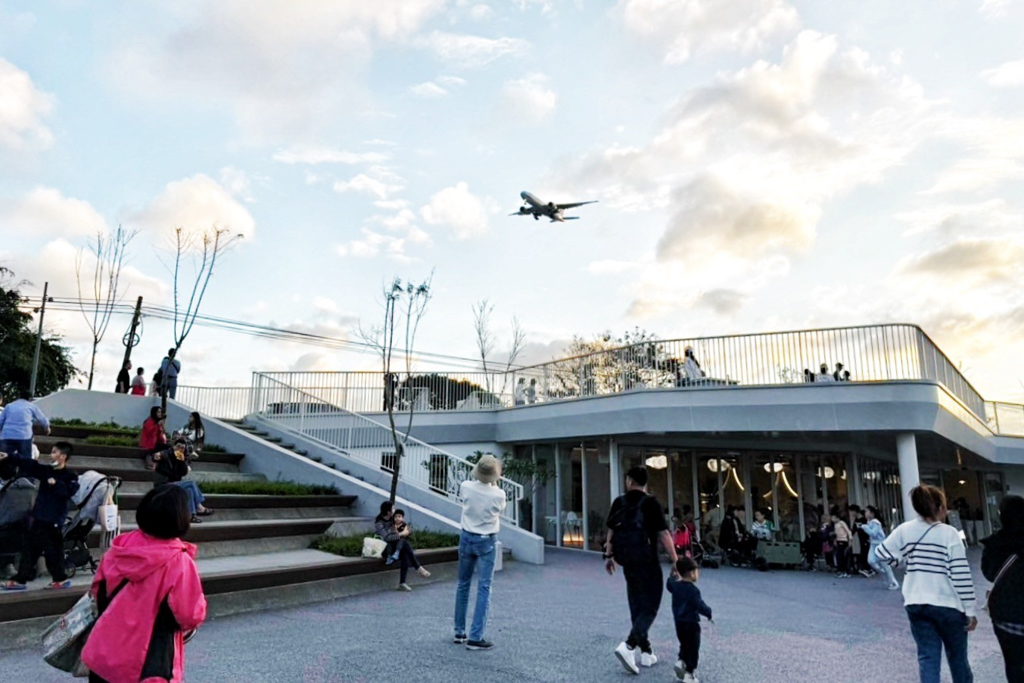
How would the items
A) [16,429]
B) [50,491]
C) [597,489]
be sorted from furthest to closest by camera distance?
[597,489], [16,429], [50,491]

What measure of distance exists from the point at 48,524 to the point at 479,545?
3997 millimetres

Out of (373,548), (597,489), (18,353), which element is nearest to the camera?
(373,548)

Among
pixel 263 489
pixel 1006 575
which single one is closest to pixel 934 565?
pixel 1006 575

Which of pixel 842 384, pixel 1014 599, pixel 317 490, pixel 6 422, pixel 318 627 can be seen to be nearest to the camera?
pixel 1014 599

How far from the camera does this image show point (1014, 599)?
4035 millimetres

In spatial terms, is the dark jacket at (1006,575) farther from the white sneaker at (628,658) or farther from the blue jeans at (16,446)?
the blue jeans at (16,446)

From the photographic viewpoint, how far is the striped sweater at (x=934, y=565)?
4.16 meters

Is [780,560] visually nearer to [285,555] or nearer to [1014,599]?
[285,555]

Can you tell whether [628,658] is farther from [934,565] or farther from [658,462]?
[658,462]

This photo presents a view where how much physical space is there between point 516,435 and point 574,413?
2.71 meters

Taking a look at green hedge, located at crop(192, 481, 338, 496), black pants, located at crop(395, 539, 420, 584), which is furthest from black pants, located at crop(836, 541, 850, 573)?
green hedge, located at crop(192, 481, 338, 496)

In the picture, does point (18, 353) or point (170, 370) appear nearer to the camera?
point (170, 370)

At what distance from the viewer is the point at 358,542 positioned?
10.2 meters

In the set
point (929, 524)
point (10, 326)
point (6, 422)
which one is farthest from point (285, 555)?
point (10, 326)
